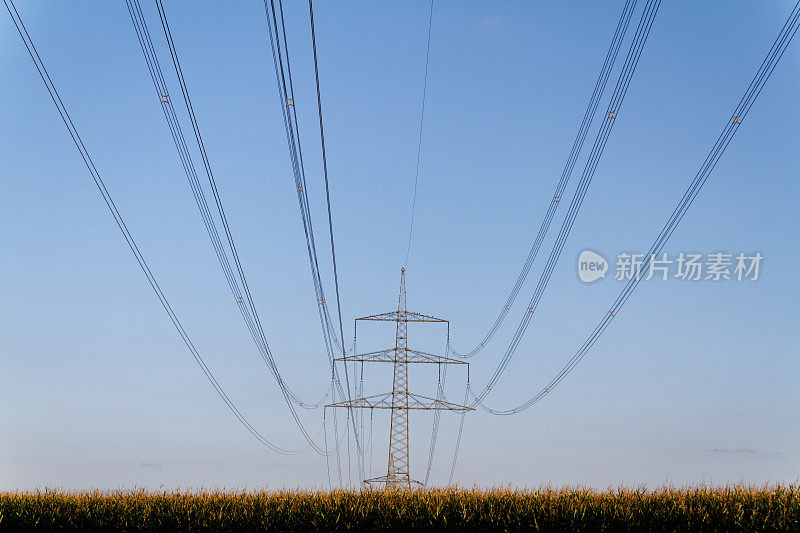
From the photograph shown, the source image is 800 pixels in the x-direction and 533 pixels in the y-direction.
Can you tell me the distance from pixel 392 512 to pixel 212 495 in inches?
231

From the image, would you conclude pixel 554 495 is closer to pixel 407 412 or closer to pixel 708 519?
pixel 708 519

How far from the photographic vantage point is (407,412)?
127ft

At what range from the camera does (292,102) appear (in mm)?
14188

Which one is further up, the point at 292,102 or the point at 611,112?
the point at 611,112

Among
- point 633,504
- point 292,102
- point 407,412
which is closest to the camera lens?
point 292,102

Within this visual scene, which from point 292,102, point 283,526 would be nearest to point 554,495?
point 283,526

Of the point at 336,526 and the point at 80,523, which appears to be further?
the point at 80,523

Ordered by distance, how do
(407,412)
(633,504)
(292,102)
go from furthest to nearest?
1. (407,412)
2. (633,504)
3. (292,102)

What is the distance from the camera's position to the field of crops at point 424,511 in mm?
17797

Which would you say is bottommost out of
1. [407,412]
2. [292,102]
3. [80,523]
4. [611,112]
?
[80,523]

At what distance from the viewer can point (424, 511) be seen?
60.2ft

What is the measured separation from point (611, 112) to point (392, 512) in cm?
1317

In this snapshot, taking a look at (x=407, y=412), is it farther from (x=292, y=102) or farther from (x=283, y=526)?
(x=292, y=102)

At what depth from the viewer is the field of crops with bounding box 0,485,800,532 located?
17.8 metres
